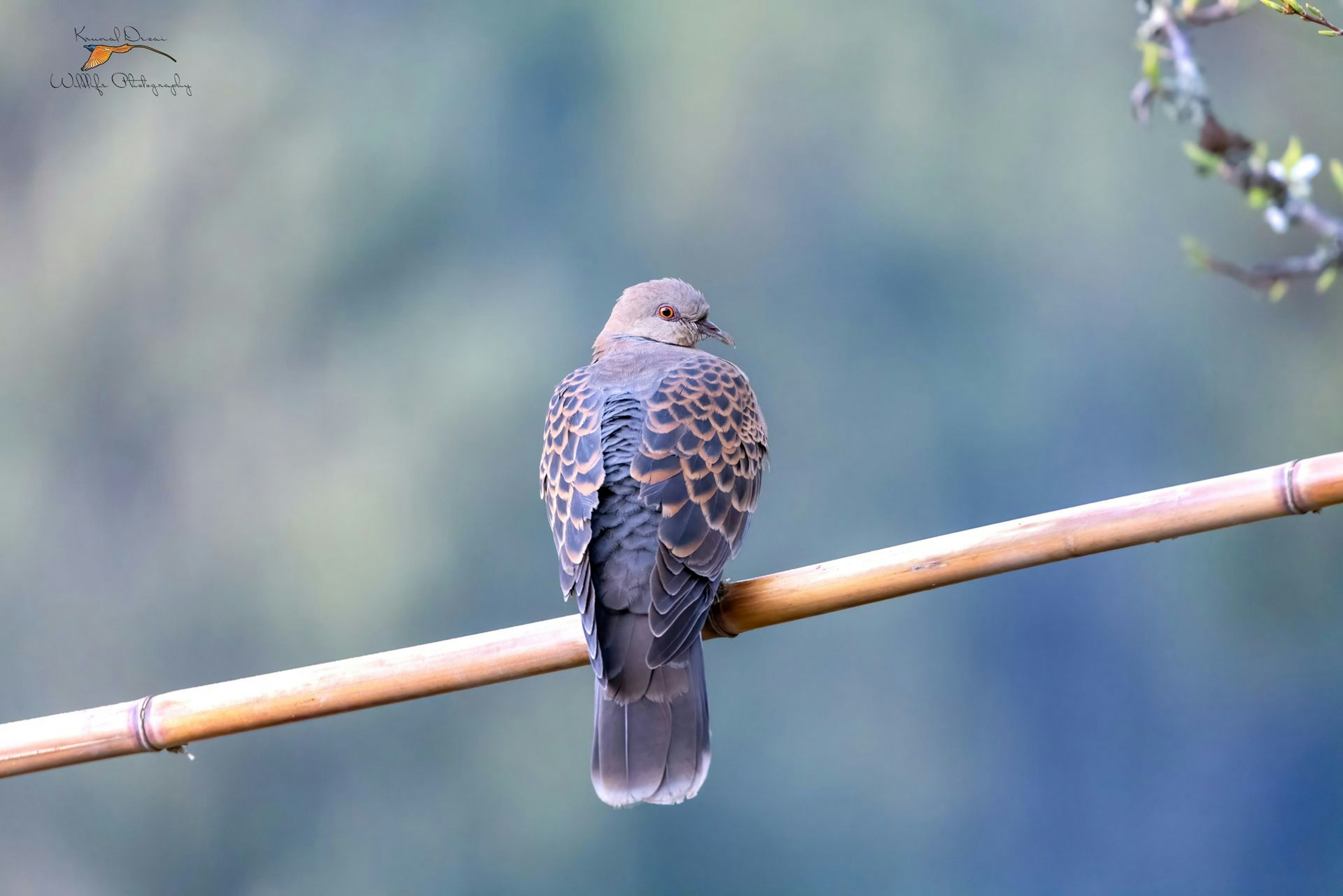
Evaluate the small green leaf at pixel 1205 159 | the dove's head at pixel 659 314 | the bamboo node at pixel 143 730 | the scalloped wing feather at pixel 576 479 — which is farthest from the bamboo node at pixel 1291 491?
the bamboo node at pixel 143 730

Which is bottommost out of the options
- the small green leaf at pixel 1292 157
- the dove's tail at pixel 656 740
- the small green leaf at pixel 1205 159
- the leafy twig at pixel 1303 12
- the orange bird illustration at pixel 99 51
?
the dove's tail at pixel 656 740

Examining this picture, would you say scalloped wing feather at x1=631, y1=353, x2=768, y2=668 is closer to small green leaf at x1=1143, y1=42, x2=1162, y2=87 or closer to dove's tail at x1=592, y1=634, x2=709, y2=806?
dove's tail at x1=592, y1=634, x2=709, y2=806

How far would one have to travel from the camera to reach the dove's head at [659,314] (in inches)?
121

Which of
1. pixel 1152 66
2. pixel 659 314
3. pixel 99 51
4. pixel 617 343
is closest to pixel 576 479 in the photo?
pixel 617 343

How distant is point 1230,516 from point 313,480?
10.5 feet

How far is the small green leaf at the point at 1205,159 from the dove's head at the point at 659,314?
2.00 m

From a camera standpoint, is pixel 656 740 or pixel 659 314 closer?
pixel 656 740

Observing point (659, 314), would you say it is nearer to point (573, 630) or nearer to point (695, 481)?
point (695, 481)

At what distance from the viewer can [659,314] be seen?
3084mm

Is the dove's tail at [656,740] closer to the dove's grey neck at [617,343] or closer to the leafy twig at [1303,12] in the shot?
the dove's grey neck at [617,343]

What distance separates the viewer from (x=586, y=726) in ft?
13.9

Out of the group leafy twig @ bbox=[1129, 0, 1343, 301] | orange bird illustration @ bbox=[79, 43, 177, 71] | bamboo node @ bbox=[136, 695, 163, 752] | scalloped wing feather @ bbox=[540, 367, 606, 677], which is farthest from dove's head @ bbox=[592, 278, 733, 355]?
orange bird illustration @ bbox=[79, 43, 177, 71]

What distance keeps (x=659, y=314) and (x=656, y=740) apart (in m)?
1.27

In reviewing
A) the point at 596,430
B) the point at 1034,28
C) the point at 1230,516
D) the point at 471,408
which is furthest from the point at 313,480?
the point at 1230,516
